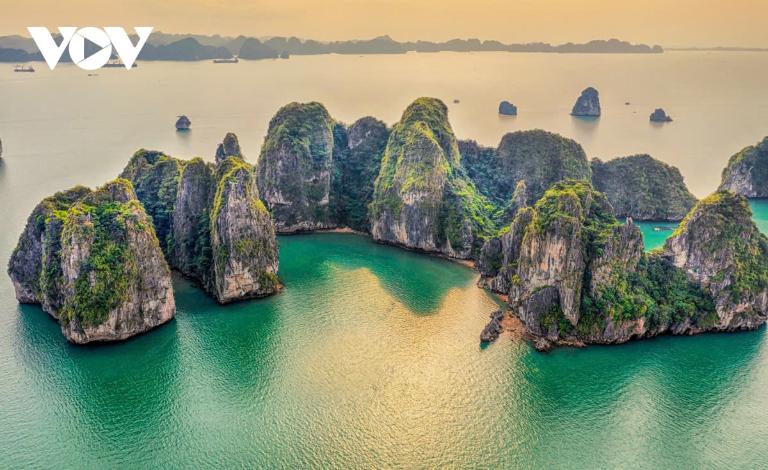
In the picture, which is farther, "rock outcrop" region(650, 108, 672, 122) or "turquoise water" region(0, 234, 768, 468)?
"rock outcrop" region(650, 108, 672, 122)

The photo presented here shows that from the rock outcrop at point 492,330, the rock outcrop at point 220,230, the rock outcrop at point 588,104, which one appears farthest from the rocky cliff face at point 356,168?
the rock outcrop at point 588,104

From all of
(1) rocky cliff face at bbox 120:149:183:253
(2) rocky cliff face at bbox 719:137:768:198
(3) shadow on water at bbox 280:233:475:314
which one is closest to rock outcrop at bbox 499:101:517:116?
(2) rocky cliff face at bbox 719:137:768:198

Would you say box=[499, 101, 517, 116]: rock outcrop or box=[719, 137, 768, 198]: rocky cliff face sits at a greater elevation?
box=[499, 101, 517, 116]: rock outcrop

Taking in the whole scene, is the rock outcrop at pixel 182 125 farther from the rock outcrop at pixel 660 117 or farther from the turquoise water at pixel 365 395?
the rock outcrop at pixel 660 117

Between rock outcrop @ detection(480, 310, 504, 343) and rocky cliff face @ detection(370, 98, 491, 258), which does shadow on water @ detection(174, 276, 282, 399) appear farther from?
rocky cliff face @ detection(370, 98, 491, 258)

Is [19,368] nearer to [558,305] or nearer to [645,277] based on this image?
[558,305]

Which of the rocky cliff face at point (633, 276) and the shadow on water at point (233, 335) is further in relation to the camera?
the rocky cliff face at point (633, 276)
